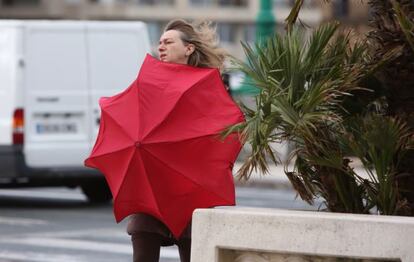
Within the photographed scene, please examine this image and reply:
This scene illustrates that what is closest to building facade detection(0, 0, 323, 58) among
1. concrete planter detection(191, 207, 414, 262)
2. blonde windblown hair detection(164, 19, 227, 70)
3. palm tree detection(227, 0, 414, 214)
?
blonde windblown hair detection(164, 19, 227, 70)

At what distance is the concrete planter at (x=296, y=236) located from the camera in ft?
16.7

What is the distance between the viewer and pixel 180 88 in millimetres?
5891

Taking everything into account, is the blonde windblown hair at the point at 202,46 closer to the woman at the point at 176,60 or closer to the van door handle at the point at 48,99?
the woman at the point at 176,60

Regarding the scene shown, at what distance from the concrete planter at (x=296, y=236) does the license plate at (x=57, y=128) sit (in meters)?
10.0

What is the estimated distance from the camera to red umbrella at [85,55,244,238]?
19.0 ft

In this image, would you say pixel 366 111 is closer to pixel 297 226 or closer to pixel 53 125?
pixel 297 226

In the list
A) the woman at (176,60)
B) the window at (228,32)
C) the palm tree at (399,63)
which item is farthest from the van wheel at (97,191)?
the window at (228,32)

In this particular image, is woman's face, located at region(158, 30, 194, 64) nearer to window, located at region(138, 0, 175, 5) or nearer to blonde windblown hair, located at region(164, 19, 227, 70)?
blonde windblown hair, located at region(164, 19, 227, 70)

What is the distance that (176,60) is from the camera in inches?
243

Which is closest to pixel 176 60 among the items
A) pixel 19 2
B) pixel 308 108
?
pixel 308 108

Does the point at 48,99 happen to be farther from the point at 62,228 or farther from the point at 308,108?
the point at 308,108

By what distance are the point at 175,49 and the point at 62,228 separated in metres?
7.54

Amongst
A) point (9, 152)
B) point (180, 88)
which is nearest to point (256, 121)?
point (180, 88)

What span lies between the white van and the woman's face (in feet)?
29.7
